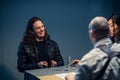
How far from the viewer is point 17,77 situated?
4.56 meters

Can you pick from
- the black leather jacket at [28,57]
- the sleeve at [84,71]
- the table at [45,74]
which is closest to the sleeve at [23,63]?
the black leather jacket at [28,57]

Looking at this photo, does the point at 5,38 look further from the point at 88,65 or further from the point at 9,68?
the point at 88,65

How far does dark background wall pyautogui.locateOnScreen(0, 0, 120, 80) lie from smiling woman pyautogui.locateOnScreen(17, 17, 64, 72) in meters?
0.53

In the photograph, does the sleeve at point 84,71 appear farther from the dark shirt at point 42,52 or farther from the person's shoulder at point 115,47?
the dark shirt at point 42,52

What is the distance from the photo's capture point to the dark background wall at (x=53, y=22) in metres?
4.41

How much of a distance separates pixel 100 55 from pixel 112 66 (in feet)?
0.38

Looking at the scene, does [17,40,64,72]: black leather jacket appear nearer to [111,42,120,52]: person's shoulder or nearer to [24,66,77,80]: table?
[24,66,77,80]: table

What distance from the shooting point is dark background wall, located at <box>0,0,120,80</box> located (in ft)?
14.5

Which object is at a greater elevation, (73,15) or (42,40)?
(73,15)

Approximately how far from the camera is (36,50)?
12.8 feet

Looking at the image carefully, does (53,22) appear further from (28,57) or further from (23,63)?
(23,63)

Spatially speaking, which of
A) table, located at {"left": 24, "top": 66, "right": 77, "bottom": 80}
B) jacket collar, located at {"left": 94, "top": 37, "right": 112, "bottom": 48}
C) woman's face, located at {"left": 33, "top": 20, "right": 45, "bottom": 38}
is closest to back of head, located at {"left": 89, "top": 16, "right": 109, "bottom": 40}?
jacket collar, located at {"left": 94, "top": 37, "right": 112, "bottom": 48}

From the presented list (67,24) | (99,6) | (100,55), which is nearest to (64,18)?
(67,24)

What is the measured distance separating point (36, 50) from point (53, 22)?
982 mm
